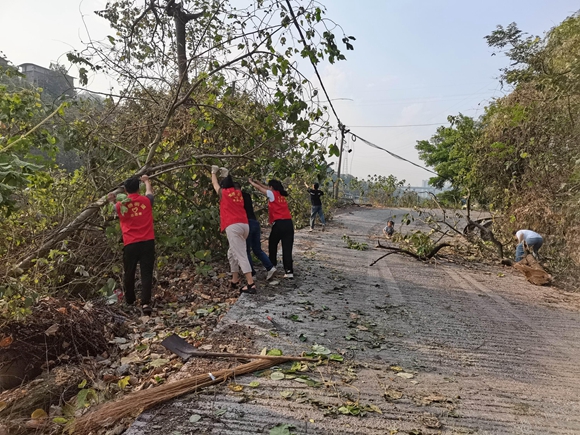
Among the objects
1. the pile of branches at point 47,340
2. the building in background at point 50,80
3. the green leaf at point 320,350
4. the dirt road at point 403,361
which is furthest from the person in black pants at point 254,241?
the building in background at point 50,80

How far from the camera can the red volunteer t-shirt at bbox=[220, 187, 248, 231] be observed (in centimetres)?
510

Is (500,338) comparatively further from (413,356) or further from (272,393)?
(272,393)

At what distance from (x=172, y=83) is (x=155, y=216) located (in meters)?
2.24

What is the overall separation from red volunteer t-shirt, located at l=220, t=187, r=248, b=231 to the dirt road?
1048mm

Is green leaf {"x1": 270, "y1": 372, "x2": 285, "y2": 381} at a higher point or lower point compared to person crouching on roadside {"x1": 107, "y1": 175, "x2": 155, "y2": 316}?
lower

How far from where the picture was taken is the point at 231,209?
512 centimetres

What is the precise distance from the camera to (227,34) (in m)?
5.57

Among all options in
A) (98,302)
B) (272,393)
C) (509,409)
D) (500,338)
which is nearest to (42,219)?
(98,302)

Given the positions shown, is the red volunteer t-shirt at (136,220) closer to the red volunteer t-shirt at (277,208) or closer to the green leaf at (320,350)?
the red volunteer t-shirt at (277,208)

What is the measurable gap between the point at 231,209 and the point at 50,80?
370 cm

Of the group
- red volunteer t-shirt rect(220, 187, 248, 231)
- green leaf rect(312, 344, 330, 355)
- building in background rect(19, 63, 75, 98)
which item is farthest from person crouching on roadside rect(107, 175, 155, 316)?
green leaf rect(312, 344, 330, 355)

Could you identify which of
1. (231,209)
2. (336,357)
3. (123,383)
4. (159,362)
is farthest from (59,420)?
(231,209)

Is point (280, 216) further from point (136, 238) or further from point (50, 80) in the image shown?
point (50, 80)

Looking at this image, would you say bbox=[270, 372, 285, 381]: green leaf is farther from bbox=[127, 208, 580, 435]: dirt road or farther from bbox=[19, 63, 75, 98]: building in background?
bbox=[19, 63, 75, 98]: building in background
